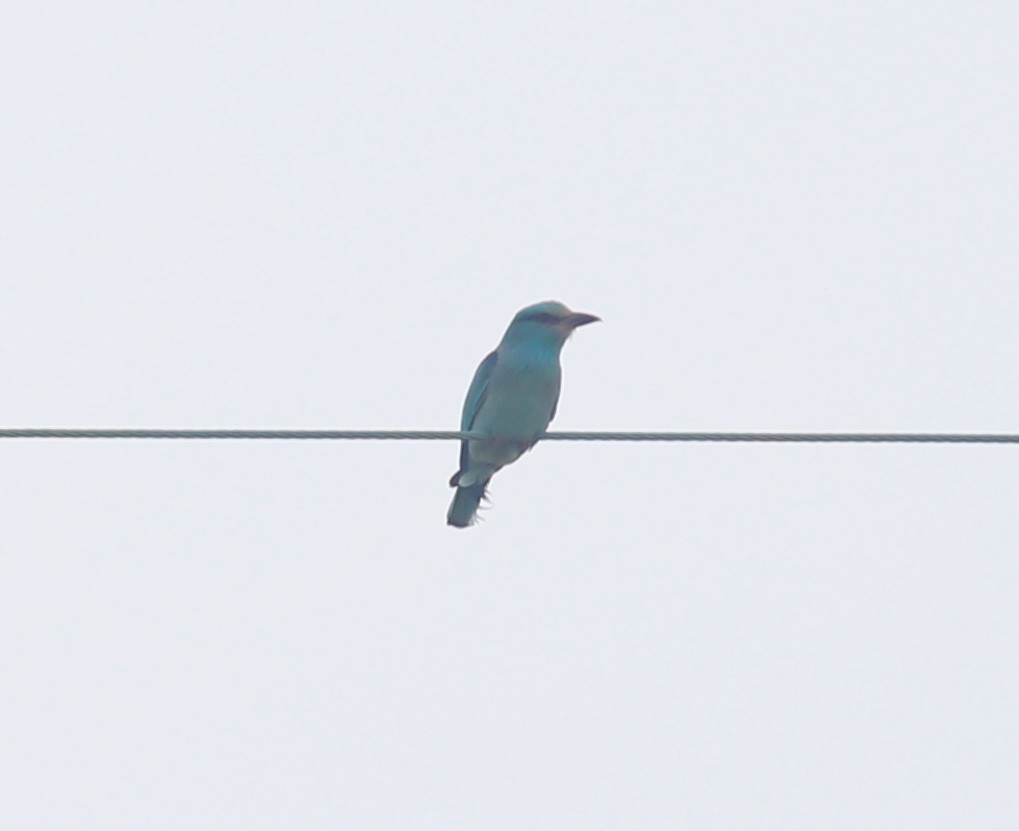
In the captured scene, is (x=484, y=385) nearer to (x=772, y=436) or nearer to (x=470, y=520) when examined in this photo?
(x=470, y=520)

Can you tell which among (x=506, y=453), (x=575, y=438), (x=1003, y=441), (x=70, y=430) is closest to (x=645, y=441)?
(x=575, y=438)

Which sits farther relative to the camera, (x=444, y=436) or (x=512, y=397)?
(x=512, y=397)

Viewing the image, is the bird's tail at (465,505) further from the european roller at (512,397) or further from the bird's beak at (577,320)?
the bird's beak at (577,320)

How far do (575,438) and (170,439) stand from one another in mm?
1344

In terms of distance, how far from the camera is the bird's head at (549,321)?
33.6 feet

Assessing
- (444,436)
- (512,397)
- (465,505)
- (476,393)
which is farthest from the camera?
(465,505)

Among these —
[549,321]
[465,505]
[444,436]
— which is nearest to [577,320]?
[549,321]

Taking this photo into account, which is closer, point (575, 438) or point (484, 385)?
point (575, 438)

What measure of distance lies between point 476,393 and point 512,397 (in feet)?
1.31

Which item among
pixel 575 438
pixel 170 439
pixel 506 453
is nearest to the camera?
pixel 170 439

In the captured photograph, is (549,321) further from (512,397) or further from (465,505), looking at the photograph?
(465,505)

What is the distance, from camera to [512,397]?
10.0 m

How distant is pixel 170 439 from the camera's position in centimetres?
681

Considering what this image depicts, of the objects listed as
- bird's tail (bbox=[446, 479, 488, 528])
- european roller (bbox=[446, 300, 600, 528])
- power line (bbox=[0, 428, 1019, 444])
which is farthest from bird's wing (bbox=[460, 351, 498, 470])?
power line (bbox=[0, 428, 1019, 444])
